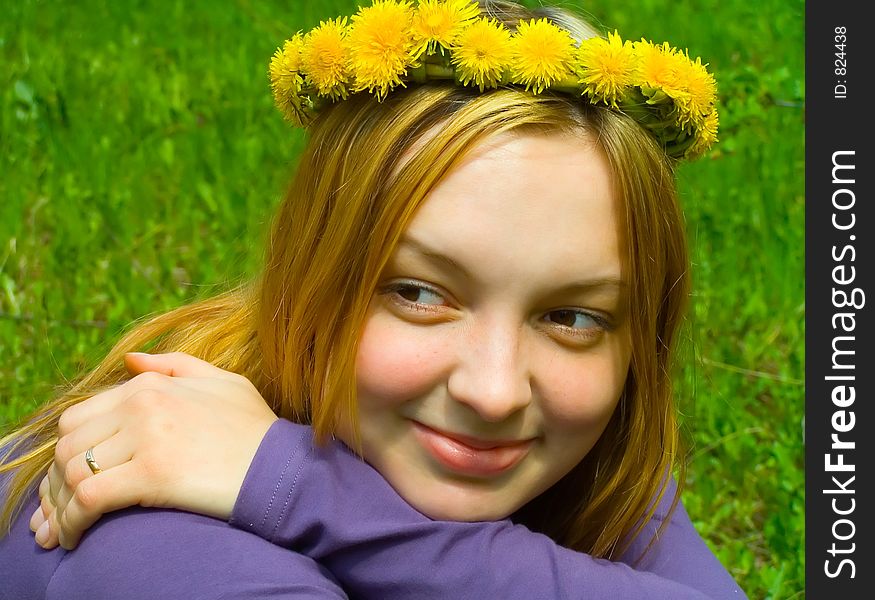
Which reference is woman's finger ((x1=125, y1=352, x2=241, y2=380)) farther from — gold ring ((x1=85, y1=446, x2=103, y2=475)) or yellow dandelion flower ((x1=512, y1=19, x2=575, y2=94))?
yellow dandelion flower ((x1=512, y1=19, x2=575, y2=94))

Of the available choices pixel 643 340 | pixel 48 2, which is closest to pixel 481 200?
pixel 643 340

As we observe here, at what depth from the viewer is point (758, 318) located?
152 inches

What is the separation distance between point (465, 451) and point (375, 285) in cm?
31

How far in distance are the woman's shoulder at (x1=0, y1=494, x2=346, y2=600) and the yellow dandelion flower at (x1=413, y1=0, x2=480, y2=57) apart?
825 mm

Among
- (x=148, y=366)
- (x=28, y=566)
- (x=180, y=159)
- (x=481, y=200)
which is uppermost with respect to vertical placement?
(x=180, y=159)

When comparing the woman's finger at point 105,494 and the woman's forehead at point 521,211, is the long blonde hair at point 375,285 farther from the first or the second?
the woman's finger at point 105,494

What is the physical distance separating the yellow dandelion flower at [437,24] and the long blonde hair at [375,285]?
0.24 ft

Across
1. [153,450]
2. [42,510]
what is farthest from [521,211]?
[42,510]

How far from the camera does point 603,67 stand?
1884mm

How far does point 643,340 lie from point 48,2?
4081mm

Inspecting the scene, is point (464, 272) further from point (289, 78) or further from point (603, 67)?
point (289, 78)

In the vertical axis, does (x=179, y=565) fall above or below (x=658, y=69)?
below

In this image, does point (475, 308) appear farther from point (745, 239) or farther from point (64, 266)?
point (745, 239)

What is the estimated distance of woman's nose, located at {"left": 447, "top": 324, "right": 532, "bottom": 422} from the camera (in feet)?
5.83
